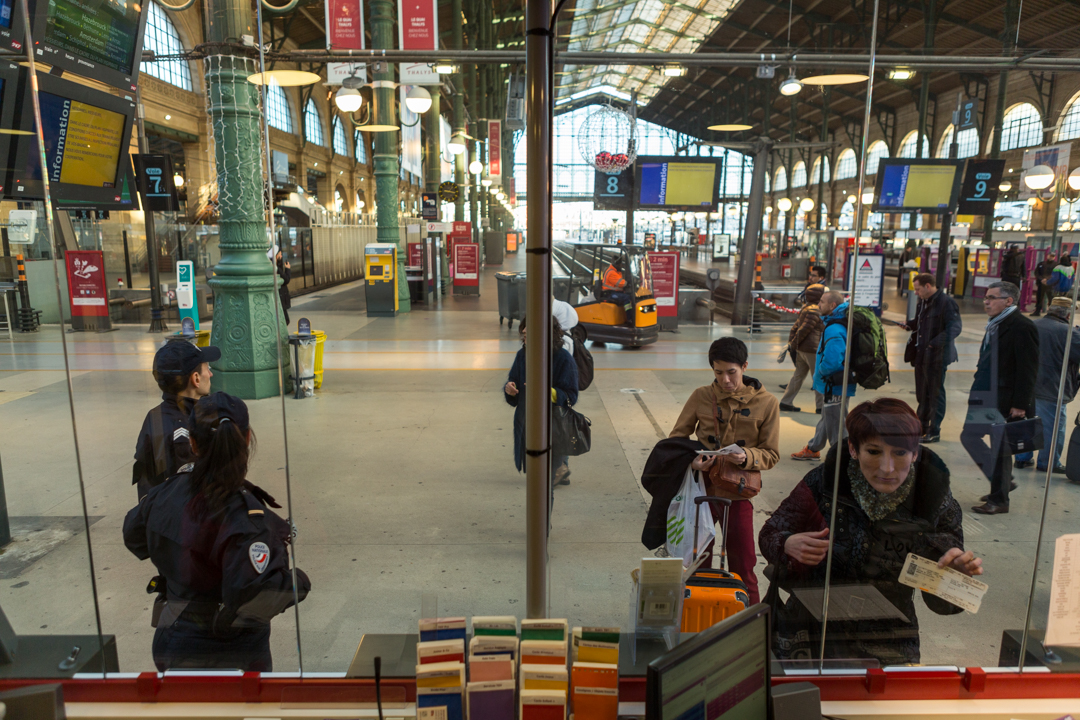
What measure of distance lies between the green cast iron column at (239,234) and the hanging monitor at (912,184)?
6.66m

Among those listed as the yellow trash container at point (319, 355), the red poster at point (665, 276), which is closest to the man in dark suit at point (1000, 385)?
the yellow trash container at point (319, 355)

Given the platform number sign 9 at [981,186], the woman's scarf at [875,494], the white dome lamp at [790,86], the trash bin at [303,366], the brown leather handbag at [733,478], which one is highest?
the white dome lamp at [790,86]

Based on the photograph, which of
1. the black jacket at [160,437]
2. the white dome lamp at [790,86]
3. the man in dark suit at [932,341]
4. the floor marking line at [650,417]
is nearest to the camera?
the black jacket at [160,437]

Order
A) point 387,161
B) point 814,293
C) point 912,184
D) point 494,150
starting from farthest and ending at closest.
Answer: point 494,150 → point 387,161 → point 814,293 → point 912,184

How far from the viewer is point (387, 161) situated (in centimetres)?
1602

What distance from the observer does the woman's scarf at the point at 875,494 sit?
2205mm

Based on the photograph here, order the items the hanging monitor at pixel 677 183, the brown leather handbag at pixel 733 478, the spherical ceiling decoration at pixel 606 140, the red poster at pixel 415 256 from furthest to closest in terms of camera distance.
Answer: the red poster at pixel 415 256
the hanging monitor at pixel 677 183
the spherical ceiling decoration at pixel 606 140
the brown leather handbag at pixel 733 478

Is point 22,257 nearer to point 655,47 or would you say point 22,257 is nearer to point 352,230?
point 655,47

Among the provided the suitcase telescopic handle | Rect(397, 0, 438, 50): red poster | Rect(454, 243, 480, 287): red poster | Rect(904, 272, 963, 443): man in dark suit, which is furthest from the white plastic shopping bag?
Rect(454, 243, 480, 287): red poster

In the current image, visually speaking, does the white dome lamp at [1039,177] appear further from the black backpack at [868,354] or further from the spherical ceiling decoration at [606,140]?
the black backpack at [868,354]

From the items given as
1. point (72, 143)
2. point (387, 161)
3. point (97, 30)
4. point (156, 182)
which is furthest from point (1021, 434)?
point (387, 161)

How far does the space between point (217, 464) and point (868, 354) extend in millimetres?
4320

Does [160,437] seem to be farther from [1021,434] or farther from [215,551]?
[1021,434]

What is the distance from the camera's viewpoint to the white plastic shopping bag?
10.1 ft
